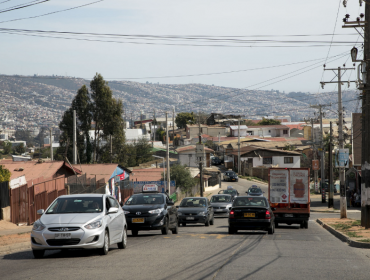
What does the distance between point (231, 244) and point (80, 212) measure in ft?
17.5

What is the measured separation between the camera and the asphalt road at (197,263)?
9.64m

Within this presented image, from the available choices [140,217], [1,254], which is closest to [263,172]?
[140,217]

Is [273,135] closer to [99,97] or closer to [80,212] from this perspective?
[99,97]

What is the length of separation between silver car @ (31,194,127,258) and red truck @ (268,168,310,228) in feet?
46.4

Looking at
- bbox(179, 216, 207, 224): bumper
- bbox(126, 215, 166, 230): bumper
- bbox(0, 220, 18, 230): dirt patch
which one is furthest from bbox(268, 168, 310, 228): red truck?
bbox(0, 220, 18, 230): dirt patch

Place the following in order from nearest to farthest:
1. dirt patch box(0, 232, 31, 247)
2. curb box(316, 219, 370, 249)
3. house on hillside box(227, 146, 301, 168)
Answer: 1. dirt patch box(0, 232, 31, 247)
2. curb box(316, 219, 370, 249)
3. house on hillside box(227, 146, 301, 168)

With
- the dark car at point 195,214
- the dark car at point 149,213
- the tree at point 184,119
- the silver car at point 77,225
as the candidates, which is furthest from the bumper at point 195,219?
the tree at point 184,119

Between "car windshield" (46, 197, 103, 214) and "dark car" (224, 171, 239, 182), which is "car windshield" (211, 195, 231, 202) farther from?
"dark car" (224, 171, 239, 182)

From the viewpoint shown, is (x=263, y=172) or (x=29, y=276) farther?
(x=263, y=172)

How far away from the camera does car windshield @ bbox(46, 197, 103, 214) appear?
42.1 ft

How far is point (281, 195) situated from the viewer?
26.8 meters

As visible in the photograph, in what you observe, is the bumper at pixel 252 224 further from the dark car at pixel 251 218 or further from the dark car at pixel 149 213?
the dark car at pixel 149 213

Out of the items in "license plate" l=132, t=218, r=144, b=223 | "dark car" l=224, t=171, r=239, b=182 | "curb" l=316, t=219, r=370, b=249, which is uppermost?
"license plate" l=132, t=218, r=144, b=223

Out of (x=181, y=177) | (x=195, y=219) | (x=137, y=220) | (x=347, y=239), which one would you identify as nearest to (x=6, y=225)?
(x=137, y=220)
